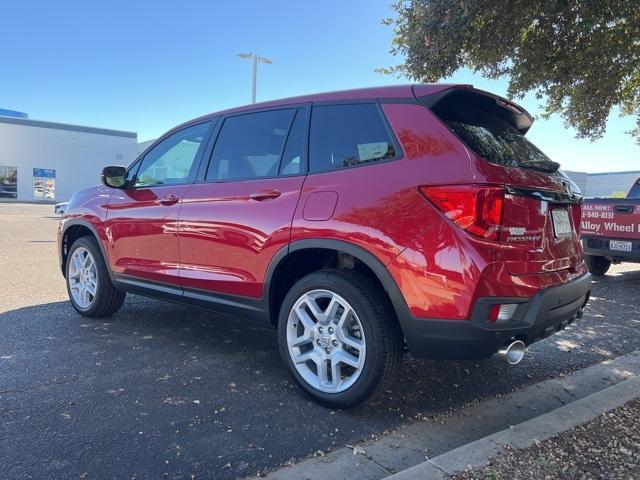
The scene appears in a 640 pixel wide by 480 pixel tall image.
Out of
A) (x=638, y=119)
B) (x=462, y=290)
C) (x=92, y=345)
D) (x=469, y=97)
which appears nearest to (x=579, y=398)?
(x=462, y=290)

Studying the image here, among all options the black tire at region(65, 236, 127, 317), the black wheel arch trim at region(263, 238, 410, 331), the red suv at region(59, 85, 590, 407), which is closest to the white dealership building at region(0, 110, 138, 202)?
the black tire at region(65, 236, 127, 317)

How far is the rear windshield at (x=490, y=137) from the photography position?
2869 mm

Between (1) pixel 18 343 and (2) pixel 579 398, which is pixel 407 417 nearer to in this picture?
(2) pixel 579 398

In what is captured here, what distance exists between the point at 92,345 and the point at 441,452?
2965 mm

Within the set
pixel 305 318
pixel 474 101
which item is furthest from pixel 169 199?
pixel 474 101

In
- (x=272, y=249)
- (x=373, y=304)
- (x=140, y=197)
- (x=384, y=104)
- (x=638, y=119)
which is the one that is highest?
(x=638, y=119)

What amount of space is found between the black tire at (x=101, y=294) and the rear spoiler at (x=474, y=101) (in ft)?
11.4

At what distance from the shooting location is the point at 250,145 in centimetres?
386

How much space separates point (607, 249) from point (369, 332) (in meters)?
6.09

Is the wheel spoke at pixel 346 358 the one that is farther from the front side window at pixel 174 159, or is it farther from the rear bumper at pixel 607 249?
the rear bumper at pixel 607 249

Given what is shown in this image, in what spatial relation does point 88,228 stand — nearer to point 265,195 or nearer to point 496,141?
point 265,195

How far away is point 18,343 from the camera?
417cm

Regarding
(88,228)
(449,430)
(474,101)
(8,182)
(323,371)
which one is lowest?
(449,430)

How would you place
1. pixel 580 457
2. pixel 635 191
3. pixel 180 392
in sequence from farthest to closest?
pixel 635 191, pixel 180 392, pixel 580 457
